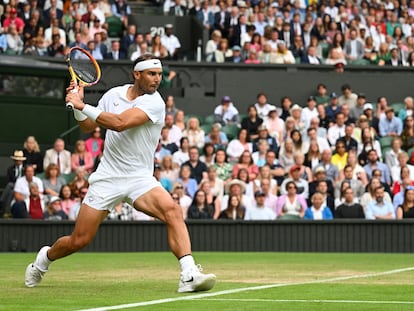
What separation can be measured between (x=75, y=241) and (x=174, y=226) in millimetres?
861

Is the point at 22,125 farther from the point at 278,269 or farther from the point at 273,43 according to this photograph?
the point at 278,269

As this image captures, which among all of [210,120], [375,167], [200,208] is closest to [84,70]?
[200,208]

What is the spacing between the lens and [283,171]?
2180 cm

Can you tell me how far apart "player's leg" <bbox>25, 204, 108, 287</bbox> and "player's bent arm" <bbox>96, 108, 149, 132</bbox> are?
2.66 feet

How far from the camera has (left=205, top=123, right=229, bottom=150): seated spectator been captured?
2295 centimetres

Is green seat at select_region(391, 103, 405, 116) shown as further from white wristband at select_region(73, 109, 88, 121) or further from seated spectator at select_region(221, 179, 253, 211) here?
white wristband at select_region(73, 109, 88, 121)

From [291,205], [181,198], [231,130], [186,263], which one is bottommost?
[186,263]

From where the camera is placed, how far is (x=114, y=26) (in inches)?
1085

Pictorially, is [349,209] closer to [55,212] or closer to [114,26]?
[55,212]

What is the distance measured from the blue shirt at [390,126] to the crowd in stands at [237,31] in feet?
8.42

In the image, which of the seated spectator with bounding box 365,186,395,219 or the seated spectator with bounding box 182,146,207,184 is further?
the seated spectator with bounding box 182,146,207,184

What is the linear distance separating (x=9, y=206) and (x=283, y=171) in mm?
5026

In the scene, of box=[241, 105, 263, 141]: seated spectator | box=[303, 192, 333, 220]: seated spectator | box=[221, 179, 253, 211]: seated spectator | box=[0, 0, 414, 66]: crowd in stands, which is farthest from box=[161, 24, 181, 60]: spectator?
box=[303, 192, 333, 220]: seated spectator

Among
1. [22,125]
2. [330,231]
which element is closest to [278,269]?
[330,231]
